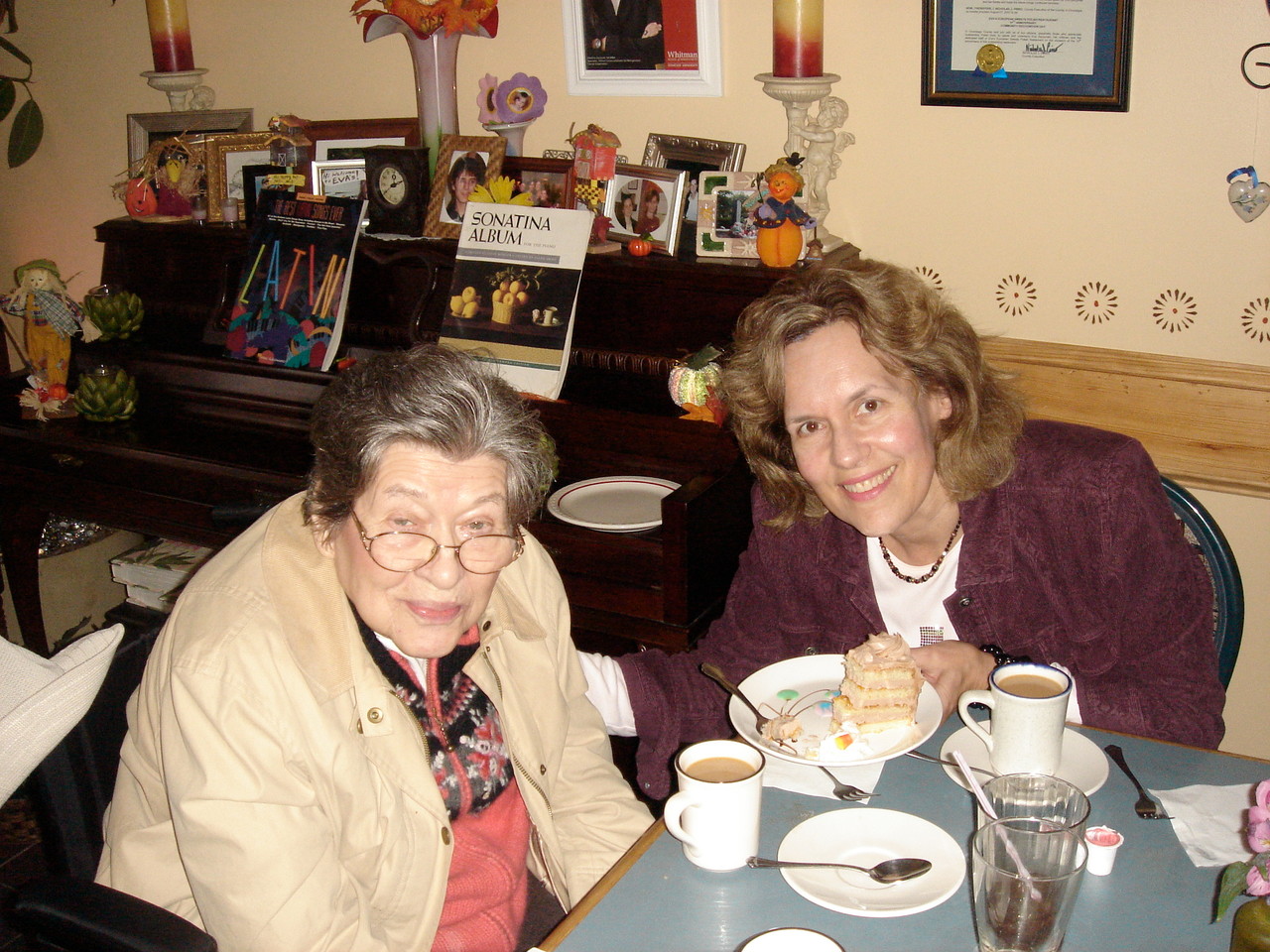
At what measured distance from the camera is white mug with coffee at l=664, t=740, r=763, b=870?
1.16 metres

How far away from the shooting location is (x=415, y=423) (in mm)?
1268

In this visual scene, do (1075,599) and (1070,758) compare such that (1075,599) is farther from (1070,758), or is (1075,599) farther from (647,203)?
(647,203)

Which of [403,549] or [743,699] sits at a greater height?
[403,549]

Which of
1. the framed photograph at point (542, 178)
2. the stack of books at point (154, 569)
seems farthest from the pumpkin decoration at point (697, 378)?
the stack of books at point (154, 569)

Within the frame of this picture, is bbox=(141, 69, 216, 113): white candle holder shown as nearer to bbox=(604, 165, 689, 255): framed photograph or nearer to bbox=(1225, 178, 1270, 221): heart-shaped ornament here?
bbox=(604, 165, 689, 255): framed photograph

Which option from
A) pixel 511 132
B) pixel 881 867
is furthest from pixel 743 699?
pixel 511 132

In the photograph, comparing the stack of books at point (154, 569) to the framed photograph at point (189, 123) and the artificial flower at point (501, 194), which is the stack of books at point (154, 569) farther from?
the artificial flower at point (501, 194)

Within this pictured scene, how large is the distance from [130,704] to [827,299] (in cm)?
106

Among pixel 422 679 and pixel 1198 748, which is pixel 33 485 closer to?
pixel 422 679

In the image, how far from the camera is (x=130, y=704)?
132cm

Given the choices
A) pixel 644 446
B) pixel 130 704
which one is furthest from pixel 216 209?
pixel 130 704

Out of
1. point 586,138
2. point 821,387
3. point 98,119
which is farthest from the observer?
point 98,119

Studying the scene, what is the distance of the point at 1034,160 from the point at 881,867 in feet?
5.85

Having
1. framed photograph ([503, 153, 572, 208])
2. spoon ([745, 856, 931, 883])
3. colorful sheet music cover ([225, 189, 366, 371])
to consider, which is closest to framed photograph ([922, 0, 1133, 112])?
framed photograph ([503, 153, 572, 208])
